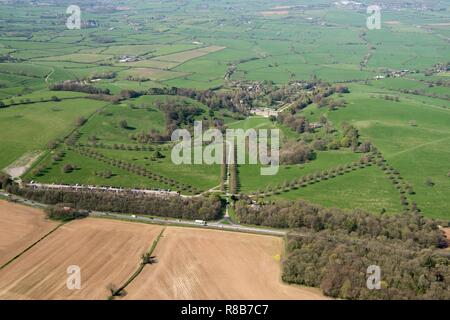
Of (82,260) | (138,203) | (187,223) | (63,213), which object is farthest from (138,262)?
(63,213)

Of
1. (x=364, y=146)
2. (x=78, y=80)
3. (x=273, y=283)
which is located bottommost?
(x=273, y=283)

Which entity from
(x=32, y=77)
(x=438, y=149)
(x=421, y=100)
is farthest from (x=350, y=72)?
(x=32, y=77)

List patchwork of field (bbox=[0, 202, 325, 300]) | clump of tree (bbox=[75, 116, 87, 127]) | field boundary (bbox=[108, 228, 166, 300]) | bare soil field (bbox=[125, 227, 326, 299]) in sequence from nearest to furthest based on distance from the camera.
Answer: field boundary (bbox=[108, 228, 166, 300]), bare soil field (bbox=[125, 227, 326, 299]), patchwork of field (bbox=[0, 202, 325, 300]), clump of tree (bbox=[75, 116, 87, 127])

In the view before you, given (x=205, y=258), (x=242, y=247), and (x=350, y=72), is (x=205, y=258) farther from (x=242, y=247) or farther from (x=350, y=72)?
(x=350, y=72)

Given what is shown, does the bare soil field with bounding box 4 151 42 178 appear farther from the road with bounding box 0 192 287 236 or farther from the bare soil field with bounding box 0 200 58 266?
the road with bounding box 0 192 287 236

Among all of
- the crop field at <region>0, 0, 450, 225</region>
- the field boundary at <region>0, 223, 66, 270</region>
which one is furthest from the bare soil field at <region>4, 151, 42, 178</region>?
the field boundary at <region>0, 223, 66, 270</region>

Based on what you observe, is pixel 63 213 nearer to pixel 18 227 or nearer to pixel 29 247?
pixel 18 227
